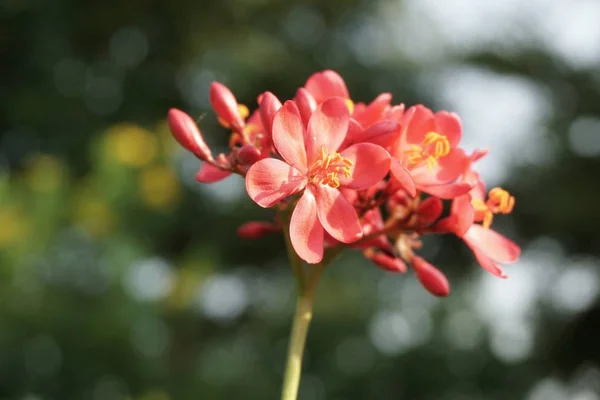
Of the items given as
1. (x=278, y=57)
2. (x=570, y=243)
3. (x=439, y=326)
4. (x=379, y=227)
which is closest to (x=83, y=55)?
(x=278, y=57)

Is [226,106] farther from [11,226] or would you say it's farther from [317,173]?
[11,226]

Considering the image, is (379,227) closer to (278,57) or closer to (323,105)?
(323,105)

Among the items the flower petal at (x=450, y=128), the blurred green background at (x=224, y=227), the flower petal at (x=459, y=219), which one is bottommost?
the blurred green background at (x=224, y=227)

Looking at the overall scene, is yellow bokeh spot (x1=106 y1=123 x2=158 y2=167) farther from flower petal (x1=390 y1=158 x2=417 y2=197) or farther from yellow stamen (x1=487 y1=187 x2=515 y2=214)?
flower petal (x1=390 y1=158 x2=417 y2=197)

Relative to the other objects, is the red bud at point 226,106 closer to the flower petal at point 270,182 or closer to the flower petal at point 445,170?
the flower petal at point 270,182

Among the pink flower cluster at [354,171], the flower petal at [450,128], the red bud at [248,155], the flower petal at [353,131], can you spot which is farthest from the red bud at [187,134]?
the flower petal at [450,128]

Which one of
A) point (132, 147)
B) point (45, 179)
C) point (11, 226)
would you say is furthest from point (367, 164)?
point (132, 147)

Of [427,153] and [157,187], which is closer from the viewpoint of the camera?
[427,153]
